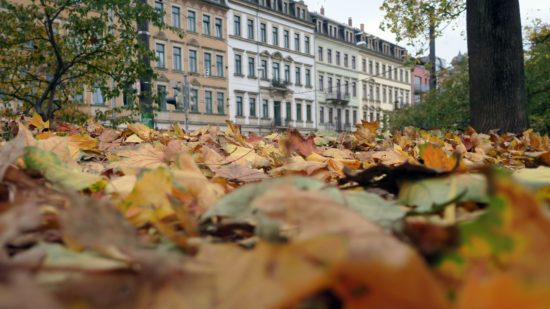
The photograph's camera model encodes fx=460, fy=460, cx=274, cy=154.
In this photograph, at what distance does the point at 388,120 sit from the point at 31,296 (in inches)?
571

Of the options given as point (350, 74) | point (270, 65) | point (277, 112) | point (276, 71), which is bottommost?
point (277, 112)

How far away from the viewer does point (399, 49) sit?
38.4m

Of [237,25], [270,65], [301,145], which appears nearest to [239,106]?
[270,65]

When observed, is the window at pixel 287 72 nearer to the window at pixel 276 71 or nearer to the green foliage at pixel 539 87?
the window at pixel 276 71

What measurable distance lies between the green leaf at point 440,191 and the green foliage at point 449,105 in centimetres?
906

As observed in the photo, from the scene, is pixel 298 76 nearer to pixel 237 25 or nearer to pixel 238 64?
pixel 238 64

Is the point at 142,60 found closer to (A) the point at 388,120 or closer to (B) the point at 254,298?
(B) the point at 254,298

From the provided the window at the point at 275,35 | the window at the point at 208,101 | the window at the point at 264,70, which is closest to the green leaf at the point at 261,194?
the window at the point at 208,101

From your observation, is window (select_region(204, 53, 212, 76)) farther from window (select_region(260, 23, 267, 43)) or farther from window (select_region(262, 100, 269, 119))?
window (select_region(260, 23, 267, 43))

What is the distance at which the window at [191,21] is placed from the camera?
77.7ft

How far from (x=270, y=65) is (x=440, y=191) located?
27.9m

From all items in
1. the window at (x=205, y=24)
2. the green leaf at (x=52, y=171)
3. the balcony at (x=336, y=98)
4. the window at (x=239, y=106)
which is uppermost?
the window at (x=205, y=24)

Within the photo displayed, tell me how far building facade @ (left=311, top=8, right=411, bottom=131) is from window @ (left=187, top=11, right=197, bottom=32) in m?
9.55

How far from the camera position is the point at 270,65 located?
91.5 ft
